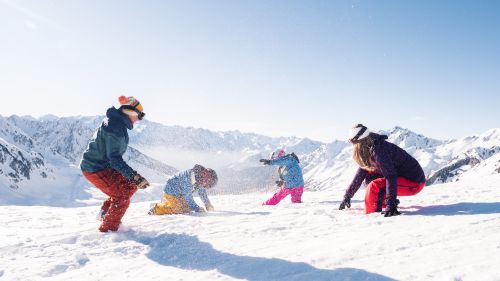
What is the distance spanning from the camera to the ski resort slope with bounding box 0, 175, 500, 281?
4.16 metres

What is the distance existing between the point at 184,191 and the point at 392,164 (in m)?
4.75

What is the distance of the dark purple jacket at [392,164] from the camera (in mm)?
7176

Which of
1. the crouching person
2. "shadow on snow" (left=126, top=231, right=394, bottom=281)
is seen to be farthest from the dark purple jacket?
the crouching person

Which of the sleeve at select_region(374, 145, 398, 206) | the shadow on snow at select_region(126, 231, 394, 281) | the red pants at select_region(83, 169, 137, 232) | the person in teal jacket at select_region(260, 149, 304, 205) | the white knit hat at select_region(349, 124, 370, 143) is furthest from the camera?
the person in teal jacket at select_region(260, 149, 304, 205)

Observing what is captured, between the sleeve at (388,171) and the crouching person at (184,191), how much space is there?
425cm

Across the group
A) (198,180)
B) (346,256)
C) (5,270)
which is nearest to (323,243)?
(346,256)

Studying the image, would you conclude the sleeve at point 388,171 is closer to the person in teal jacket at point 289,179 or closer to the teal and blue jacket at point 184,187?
the teal and blue jacket at point 184,187

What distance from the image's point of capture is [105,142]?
6.79 metres

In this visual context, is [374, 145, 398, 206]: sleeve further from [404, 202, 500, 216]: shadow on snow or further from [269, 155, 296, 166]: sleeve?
[269, 155, 296, 166]: sleeve

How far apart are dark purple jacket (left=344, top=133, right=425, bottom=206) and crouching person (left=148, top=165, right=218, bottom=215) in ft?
12.6

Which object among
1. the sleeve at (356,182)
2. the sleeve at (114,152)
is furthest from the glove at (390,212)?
the sleeve at (114,152)

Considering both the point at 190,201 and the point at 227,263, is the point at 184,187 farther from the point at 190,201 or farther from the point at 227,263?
the point at 227,263

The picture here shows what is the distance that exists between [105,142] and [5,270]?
261 cm

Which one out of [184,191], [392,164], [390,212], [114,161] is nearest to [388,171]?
[392,164]
